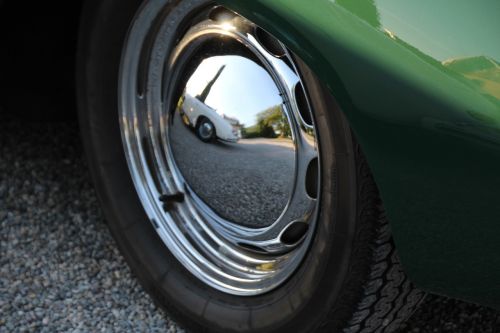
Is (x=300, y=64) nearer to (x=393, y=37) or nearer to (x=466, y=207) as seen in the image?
(x=393, y=37)

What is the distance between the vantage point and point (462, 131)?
4.32 feet

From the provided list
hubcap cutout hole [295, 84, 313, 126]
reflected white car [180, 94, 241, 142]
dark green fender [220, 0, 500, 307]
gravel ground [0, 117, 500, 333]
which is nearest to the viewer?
dark green fender [220, 0, 500, 307]

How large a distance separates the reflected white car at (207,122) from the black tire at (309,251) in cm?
27

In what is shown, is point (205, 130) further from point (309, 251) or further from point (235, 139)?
point (309, 251)

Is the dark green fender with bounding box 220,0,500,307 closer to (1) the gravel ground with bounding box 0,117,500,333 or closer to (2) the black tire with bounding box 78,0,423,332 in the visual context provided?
(2) the black tire with bounding box 78,0,423,332

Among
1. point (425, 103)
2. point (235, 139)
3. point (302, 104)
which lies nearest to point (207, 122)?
point (235, 139)

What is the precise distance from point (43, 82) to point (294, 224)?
3.56 ft

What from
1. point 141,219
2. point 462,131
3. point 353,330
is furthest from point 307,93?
point 141,219

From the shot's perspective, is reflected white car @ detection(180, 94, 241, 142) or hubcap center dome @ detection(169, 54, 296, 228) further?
reflected white car @ detection(180, 94, 241, 142)

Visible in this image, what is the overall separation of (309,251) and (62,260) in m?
1.09

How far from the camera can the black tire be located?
1.61 metres

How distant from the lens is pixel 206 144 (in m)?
2.24

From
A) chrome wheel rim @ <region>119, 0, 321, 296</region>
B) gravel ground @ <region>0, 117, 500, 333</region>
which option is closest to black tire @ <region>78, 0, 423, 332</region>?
chrome wheel rim @ <region>119, 0, 321, 296</region>

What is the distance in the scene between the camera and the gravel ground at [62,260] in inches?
90.4
